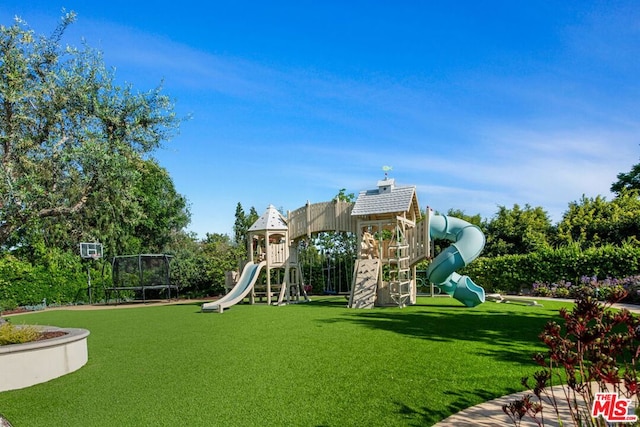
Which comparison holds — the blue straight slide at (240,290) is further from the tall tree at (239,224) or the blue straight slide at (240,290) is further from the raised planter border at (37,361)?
the tall tree at (239,224)

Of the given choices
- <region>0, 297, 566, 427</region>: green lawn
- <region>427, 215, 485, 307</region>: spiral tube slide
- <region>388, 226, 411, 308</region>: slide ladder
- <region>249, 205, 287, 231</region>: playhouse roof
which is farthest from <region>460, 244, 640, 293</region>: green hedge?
<region>0, 297, 566, 427</region>: green lawn

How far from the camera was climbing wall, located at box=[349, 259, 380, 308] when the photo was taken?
47.0 feet

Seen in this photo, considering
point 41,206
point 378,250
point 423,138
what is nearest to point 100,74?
point 41,206

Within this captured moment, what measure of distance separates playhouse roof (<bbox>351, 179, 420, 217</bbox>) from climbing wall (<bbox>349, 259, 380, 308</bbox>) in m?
1.80

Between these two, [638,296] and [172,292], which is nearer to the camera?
[638,296]

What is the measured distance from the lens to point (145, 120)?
8.95 m

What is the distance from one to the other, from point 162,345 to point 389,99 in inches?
343

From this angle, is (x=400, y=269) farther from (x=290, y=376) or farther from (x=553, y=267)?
(x=290, y=376)

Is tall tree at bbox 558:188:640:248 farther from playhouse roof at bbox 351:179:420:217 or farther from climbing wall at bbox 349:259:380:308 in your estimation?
climbing wall at bbox 349:259:380:308

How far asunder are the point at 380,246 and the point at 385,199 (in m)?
1.68

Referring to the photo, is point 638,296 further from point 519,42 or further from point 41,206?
point 41,206

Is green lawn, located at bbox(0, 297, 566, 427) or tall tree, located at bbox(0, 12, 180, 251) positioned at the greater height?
tall tree, located at bbox(0, 12, 180, 251)

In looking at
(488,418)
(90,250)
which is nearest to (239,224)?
(90,250)

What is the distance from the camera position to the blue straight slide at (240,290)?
1466cm
